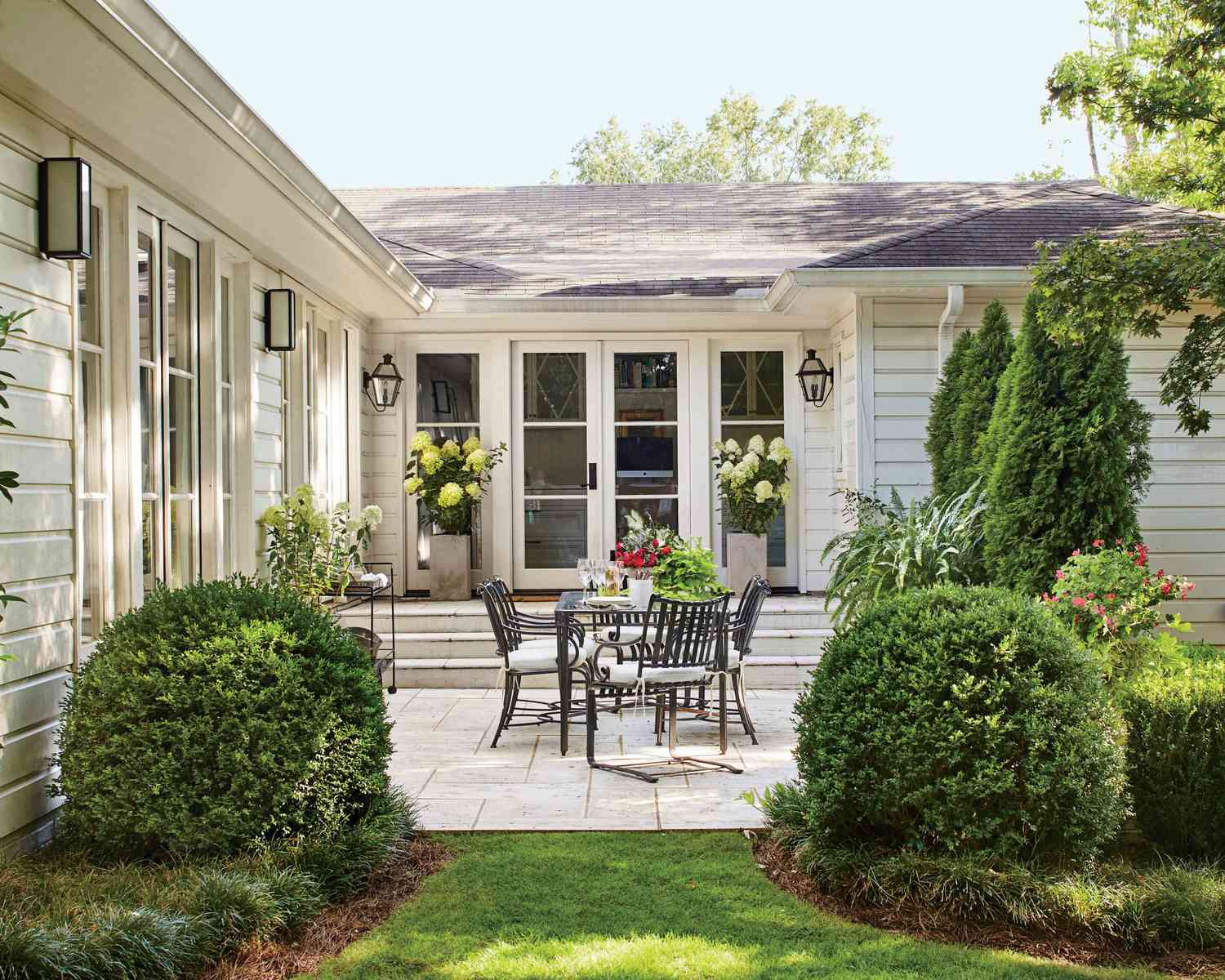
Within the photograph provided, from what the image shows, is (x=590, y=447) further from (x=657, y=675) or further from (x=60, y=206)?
(x=60, y=206)

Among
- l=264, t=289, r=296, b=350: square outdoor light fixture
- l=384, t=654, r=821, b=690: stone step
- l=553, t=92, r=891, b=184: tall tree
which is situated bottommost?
l=384, t=654, r=821, b=690: stone step

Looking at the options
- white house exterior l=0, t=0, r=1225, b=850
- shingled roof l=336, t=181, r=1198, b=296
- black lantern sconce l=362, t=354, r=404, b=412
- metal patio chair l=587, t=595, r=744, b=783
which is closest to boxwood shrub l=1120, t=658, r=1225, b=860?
metal patio chair l=587, t=595, r=744, b=783

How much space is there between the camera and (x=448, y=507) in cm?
867

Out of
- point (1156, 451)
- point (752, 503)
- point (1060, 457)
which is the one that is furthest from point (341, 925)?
point (1156, 451)

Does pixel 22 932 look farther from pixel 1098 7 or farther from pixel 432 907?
pixel 1098 7

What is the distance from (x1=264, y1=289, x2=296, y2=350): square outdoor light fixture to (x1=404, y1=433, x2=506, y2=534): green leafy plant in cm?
234

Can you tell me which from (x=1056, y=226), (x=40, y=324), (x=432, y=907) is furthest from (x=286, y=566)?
(x=1056, y=226)

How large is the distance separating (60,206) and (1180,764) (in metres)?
4.48

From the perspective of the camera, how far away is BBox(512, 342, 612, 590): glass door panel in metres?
9.30

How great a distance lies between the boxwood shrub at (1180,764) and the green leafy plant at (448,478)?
5714 millimetres

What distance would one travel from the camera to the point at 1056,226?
845 centimetres

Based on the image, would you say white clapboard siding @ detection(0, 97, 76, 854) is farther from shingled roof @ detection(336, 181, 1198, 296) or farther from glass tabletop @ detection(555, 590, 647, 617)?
shingled roof @ detection(336, 181, 1198, 296)

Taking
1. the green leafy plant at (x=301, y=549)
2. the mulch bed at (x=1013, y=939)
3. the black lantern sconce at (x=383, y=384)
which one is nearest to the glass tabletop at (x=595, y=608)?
the green leafy plant at (x=301, y=549)

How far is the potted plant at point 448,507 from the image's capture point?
8.73m
